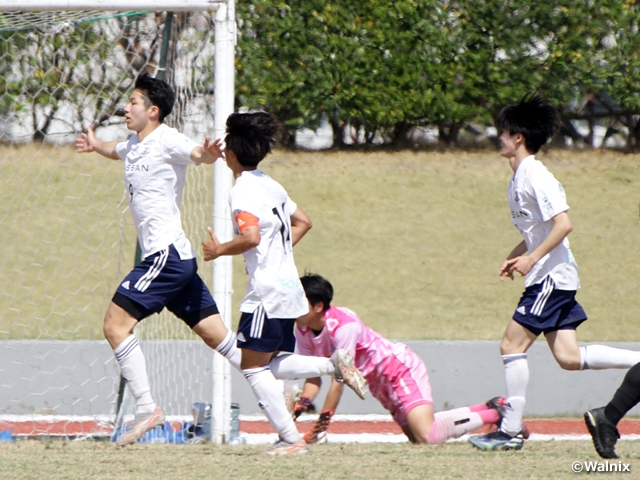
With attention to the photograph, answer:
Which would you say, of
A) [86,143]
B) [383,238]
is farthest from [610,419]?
[383,238]

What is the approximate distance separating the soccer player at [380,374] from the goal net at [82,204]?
1.82ft

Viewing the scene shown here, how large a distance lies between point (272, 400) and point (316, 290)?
3.11 feet

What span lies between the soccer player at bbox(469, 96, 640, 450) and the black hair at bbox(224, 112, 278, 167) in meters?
1.51

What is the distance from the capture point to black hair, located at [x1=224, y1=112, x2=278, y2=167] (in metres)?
4.87

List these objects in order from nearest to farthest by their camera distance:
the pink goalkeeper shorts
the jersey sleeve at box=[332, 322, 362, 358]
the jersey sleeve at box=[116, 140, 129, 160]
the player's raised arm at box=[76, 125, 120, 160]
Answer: the jersey sleeve at box=[116, 140, 129, 160]
the player's raised arm at box=[76, 125, 120, 160]
the jersey sleeve at box=[332, 322, 362, 358]
the pink goalkeeper shorts

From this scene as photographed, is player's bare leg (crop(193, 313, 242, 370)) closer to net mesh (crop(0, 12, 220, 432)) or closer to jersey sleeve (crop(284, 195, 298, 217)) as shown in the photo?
jersey sleeve (crop(284, 195, 298, 217))

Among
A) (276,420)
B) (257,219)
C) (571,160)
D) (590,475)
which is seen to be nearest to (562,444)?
(590,475)

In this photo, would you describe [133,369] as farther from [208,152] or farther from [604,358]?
[604,358]

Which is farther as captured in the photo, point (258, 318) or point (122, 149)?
point (122, 149)

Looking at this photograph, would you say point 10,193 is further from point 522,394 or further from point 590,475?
point 590,475

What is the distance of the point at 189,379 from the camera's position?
6859 mm

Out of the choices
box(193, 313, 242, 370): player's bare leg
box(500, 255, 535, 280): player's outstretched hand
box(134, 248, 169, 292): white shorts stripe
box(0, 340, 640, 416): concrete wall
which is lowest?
box(0, 340, 640, 416): concrete wall

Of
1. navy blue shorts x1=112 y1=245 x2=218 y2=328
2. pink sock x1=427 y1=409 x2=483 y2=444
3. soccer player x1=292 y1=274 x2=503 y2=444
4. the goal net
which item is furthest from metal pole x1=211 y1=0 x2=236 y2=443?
pink sock x1=427 y1=409 x2=483 y2=444

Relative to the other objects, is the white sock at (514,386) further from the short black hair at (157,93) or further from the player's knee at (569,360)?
the short black hair at (157,93)
